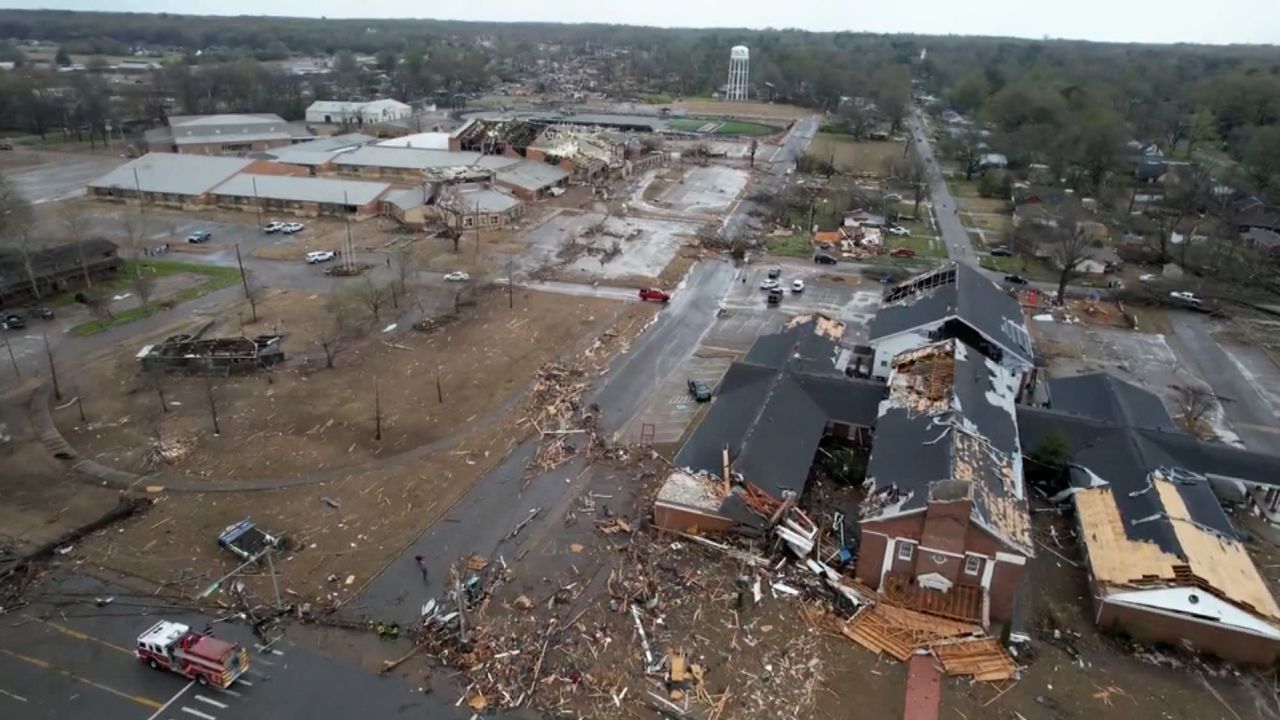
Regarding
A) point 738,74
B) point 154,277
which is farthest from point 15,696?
point 738,74

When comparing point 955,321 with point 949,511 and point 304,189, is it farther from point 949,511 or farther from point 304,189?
point 304,189

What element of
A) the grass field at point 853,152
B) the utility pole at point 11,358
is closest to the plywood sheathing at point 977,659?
the utility pole at point 11,358

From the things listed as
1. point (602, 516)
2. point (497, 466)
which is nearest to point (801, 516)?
point (602, 516)

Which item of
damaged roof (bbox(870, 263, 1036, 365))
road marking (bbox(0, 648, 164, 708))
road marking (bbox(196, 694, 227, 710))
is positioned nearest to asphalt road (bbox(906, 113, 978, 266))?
damaged roof (bbox(870, 263, 1036, 365))

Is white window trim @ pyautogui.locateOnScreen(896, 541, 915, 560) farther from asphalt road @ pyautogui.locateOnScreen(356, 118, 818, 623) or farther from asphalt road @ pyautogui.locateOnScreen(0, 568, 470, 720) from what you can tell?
asphalt road @ pyautogui.locateOnScreen(0, 568, 470, 720)

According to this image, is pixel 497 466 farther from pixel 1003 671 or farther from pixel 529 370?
pixel 1003 671

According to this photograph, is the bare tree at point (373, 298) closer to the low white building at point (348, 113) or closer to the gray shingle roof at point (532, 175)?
the gray shingle roof at point (532, 175)

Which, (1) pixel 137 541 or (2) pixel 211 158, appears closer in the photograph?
(1) pixel 137 541
